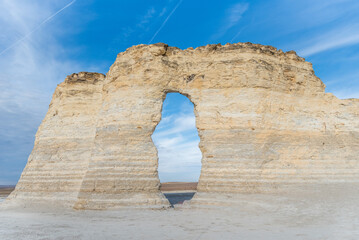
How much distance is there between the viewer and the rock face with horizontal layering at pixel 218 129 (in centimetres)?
1255

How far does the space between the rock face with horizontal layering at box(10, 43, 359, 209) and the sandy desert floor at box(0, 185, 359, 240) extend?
695 millimetres

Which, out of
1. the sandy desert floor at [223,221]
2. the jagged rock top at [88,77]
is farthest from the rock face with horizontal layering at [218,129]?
the jagged rock top at [88,77]

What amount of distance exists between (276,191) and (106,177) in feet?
22.2

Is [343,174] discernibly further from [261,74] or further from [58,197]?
[58,197]

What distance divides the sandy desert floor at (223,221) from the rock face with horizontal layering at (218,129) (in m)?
0.69

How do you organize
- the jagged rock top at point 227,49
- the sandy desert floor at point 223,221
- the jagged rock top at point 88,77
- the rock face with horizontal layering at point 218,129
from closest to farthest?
the sandy desert floor at point 223,221 → the rock face with horizontal layering at point 218,129 → the jagged rock top at point 227,49 → the jagged rock top at point 88,77

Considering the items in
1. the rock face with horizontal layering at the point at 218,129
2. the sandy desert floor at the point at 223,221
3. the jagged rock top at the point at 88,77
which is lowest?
the sandy desert floor at the point at 223,221

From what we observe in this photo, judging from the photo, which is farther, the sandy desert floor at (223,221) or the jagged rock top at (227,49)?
the jagged rock top at (227,49)

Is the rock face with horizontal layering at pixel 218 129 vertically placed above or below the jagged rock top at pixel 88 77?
below

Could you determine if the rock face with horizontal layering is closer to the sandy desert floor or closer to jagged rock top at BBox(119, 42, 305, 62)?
jagged rock top at BBox(119, 42, 305, 62)

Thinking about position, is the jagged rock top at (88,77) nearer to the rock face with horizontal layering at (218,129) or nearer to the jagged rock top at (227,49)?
the rock face with horizontal layering at (218,129)

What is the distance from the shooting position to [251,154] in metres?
12.5

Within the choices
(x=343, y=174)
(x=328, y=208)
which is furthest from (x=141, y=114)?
(x=343, y=174)

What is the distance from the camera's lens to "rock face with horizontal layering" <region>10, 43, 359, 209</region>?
41.2 feet
